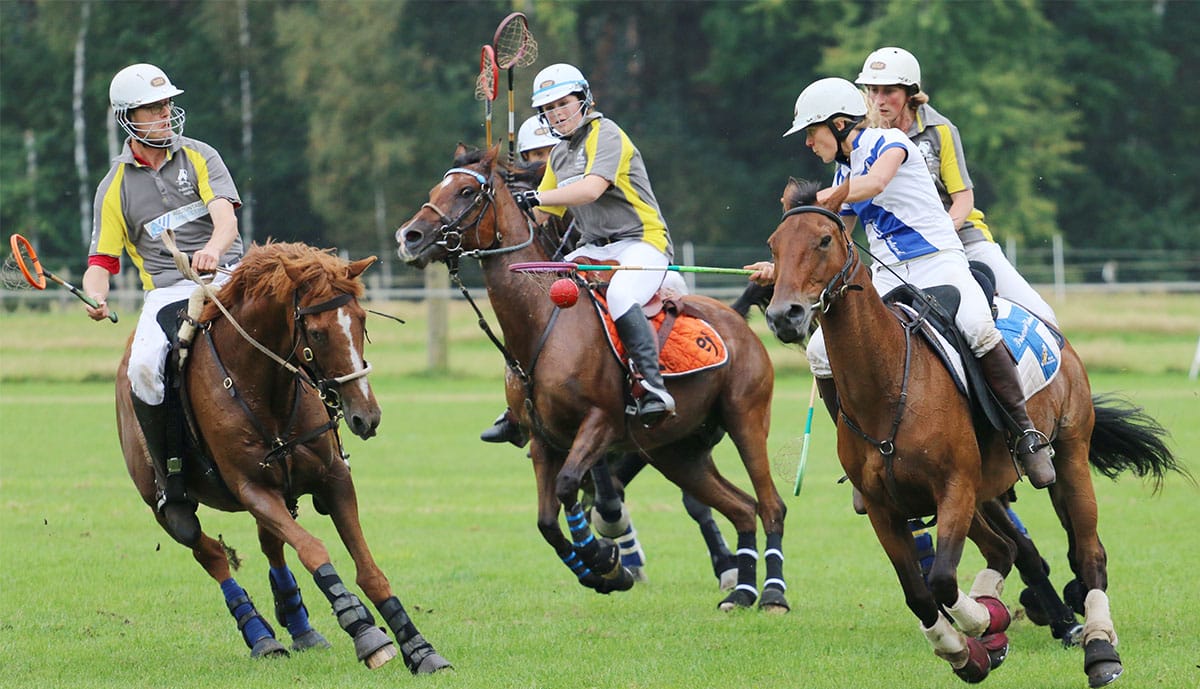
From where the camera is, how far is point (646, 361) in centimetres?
957

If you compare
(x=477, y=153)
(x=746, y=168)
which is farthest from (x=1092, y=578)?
(x=746, y=168)

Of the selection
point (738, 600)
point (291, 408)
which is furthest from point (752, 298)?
point (291, 408)

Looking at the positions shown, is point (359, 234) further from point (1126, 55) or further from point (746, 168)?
point (1126, 55)

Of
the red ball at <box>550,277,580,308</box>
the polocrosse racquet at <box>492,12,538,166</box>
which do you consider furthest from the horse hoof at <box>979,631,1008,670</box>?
the polocrosse racquet at <box>492,12,538,166</box>

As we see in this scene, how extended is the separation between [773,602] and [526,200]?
280 centimetres

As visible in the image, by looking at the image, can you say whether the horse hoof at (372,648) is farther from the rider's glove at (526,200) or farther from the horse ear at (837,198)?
the rider's glove at (526,200)

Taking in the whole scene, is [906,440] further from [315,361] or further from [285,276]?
[285,276]

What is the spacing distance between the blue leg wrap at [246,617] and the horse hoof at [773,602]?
112 inches

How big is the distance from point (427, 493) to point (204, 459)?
276 inches

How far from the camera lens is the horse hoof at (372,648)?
743 cm

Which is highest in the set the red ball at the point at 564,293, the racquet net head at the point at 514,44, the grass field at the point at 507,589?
the racquet net head at the point at 514,44

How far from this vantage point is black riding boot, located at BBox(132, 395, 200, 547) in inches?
314

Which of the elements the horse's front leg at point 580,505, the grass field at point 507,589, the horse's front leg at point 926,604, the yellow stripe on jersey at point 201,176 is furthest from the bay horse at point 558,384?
the horse's front leg at point 926,604

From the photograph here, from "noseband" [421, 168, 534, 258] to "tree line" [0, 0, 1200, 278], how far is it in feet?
109
